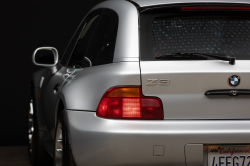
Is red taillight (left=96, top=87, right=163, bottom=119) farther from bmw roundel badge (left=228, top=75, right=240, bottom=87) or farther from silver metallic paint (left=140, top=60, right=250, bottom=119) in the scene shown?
bmw roundel badge (left=228, top=75, right=240, bottom=87)

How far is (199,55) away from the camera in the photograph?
314 centimetres

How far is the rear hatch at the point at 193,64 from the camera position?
2.98 metres

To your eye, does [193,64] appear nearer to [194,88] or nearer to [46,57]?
[194,88]

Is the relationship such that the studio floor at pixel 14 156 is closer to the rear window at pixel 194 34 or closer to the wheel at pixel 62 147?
the wheel at pixel 62 147

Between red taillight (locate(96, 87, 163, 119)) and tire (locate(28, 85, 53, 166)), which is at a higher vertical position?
red taillight (locate(96, 87, 163, 119))

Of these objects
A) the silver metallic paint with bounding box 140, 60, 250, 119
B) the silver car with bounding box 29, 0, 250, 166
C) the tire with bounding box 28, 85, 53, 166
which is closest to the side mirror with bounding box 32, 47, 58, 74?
the tire with bounding box 28, 85, 53, 166

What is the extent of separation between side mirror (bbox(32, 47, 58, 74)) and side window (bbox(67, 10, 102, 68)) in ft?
0.95

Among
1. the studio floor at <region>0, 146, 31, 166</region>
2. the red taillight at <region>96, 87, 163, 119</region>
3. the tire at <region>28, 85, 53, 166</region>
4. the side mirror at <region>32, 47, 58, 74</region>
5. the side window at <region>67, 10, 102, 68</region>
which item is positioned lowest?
the studio floor at <region>0, 146, 31, 166</region>

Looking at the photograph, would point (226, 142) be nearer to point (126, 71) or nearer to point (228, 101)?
point (228, 101)

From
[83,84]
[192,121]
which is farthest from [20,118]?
[192,121]

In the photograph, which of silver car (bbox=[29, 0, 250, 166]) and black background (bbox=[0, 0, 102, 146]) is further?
black background (bbox=[0, 0, 102, 146])

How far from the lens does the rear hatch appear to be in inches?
117

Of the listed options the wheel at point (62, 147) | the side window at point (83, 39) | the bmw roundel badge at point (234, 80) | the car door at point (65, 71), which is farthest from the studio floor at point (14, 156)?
the bmw roundel badge at point (234, 80)

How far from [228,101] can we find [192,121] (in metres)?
0.27
